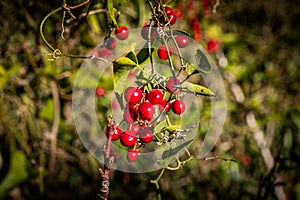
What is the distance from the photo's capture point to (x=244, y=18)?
2.87 meters

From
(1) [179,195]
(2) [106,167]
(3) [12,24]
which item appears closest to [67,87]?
(3) [12,24]

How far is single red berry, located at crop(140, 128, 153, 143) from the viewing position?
67 centimetres

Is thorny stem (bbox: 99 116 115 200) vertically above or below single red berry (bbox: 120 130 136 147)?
below

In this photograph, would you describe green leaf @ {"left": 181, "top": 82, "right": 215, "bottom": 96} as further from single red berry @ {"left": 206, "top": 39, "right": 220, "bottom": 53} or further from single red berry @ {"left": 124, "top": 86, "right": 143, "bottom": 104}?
single red berry @ {"left": 206, "top": 39, "right": 220, "bottom": 53}

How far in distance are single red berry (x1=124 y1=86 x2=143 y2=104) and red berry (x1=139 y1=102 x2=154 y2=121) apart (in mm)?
13

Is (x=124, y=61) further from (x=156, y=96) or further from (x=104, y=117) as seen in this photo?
(x=104, y=117)

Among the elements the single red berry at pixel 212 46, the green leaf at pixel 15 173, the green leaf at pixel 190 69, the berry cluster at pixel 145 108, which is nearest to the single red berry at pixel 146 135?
the berry cluster at pixel 145 108

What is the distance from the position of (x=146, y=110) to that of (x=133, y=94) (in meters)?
0.04

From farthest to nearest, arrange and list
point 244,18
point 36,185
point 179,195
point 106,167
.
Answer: point 244,18
point 179,195
point 36,185
point 106,167

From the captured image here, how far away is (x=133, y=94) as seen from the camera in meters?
0.65

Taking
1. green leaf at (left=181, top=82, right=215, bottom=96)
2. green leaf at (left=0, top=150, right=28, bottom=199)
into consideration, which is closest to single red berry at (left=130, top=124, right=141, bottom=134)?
green leaf at (left=181, top=82, right=215, bottom=96)

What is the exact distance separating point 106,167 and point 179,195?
3.91 ft

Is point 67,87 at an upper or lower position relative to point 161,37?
upper

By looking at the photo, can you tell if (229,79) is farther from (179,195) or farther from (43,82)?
(43,82)
